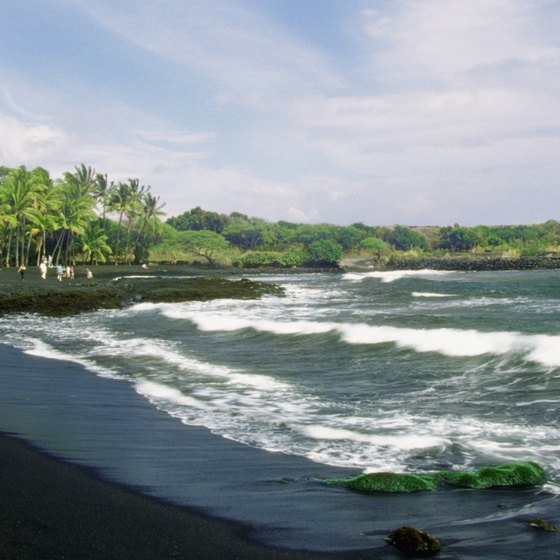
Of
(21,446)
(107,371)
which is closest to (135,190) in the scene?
(107,371)

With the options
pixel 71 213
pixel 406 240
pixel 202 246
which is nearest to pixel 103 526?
pixel 71 213

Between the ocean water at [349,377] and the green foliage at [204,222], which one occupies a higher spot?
the green foliage at [204,222]

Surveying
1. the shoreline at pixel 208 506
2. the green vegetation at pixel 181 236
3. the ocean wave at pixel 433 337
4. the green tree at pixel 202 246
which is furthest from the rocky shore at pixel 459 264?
the shoreline at pixel 208 506

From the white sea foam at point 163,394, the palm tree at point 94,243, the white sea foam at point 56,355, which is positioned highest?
the palm tree at point 94,243

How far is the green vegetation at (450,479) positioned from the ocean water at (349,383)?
195 mm

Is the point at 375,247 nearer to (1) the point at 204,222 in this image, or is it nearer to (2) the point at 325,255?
(2) the point at 325,255

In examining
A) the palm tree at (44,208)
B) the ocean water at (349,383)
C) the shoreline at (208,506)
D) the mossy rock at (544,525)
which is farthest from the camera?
the palm tree at (44,208)

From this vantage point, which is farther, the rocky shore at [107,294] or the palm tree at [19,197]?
the palm tree at [19,197]

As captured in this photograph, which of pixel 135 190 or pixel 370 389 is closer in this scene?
pixel 370 389

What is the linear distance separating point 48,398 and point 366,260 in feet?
359

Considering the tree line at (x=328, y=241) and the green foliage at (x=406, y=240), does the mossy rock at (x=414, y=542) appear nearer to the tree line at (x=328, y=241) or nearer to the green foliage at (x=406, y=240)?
the tree line at (x=328, y=241)

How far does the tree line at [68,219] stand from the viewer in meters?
60.3

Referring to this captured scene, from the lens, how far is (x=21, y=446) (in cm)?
592

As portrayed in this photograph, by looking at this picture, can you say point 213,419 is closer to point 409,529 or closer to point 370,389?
point 370,389
